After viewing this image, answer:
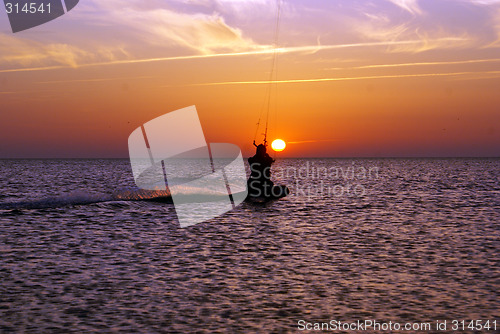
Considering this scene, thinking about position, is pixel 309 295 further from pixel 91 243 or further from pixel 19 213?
pixel 19 213

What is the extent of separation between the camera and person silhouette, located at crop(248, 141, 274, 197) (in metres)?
41.1

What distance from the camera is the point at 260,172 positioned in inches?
1684

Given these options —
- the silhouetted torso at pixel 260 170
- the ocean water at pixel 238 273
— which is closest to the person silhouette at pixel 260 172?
the silhouetted torso at pixel 260 170

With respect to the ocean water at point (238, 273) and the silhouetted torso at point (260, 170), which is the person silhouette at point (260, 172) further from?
the ocean water at point (238, 273)

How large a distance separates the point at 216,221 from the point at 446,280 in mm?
17894

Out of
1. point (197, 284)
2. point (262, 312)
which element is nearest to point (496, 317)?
point (262, 312)

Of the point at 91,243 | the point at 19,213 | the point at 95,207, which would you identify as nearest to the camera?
the point at 91,243

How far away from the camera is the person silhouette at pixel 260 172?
4106cm

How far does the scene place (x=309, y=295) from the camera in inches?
564

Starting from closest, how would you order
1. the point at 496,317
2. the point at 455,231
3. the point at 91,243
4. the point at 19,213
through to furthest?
1. the point at 496,317
2. the point at 91,243
3. the point at 455,231
4. the point at 19,213

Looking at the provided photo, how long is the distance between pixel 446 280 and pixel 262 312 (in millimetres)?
6758

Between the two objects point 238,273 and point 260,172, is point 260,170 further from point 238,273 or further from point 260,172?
point 238,273

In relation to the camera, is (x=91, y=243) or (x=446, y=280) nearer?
(x=446, y=280)

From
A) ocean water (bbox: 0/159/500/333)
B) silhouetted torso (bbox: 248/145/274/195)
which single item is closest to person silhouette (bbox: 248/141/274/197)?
silhouetted torso (bbox: 248/145/274/195)
